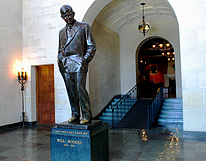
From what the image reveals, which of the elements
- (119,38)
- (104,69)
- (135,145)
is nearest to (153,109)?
(135,145)

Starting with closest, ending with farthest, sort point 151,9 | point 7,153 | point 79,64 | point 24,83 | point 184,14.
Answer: point 79,64
point 7,153
point 184,14
point 24,83
point 151,9

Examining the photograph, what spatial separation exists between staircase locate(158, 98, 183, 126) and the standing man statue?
184 inches


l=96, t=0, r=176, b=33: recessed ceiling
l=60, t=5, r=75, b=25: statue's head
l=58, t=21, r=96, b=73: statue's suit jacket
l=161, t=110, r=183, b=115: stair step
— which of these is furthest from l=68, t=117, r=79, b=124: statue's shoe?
l=96, t=0, r=176, b=33: recessed ceiling

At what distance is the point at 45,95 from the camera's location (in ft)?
27.1

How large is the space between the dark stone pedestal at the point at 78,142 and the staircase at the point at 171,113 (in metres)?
4.47

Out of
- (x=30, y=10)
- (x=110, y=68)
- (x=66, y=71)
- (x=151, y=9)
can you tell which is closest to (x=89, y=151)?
(x=66, y=71)

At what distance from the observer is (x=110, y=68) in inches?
422

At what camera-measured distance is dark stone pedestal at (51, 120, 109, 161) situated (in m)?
3.24

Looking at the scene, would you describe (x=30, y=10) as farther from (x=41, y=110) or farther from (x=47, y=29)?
(x=41, y=110)

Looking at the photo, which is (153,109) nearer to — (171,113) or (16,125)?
(171,113)

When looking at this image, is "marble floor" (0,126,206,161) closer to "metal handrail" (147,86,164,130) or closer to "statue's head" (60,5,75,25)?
"metal handrail" (147,86,164,130)

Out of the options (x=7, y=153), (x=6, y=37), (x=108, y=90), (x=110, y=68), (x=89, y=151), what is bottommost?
(x=7, y=153)

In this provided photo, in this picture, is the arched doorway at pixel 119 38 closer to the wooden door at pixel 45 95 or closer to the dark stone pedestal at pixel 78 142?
the wooden door at pixel 45 95

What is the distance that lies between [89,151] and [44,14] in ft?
20.6
